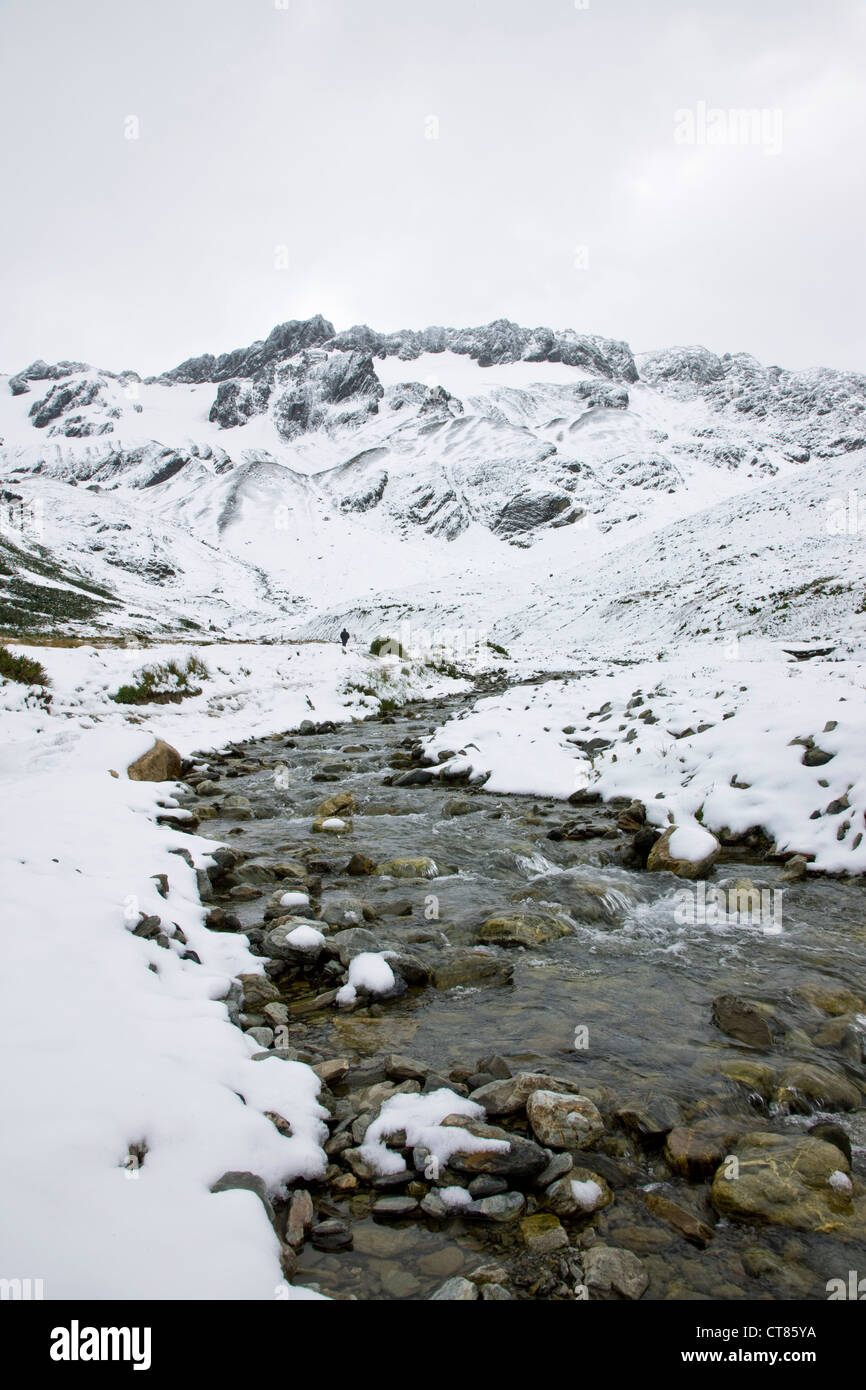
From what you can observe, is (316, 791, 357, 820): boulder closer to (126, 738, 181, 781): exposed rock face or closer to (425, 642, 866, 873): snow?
(425, 642, 866, 873): snow

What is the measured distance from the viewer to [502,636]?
2156 inches

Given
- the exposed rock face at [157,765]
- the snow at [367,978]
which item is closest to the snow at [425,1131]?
the snow at [367,978]

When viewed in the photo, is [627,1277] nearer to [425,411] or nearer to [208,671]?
[208,671]

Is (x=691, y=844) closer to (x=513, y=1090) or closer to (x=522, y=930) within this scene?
(x=522, y=930)

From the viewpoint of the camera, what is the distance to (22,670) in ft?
50.9

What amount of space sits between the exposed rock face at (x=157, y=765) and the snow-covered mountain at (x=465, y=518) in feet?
89.7

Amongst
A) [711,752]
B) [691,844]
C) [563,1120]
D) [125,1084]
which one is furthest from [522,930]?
[711,752]

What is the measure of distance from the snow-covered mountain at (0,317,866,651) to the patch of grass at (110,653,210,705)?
26175 millimetres

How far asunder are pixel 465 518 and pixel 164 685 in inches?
4319

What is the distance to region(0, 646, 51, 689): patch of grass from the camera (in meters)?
15.1

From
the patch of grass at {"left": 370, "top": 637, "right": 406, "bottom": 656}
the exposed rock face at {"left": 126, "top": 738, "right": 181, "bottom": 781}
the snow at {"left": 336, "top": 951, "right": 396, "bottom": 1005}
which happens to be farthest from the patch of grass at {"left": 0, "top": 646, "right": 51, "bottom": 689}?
the patch of grass at {"left": 370, "top": 637, "right": 406, "bottom": 656}

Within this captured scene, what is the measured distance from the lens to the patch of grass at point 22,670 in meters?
15.1

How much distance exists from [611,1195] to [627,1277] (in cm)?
53
